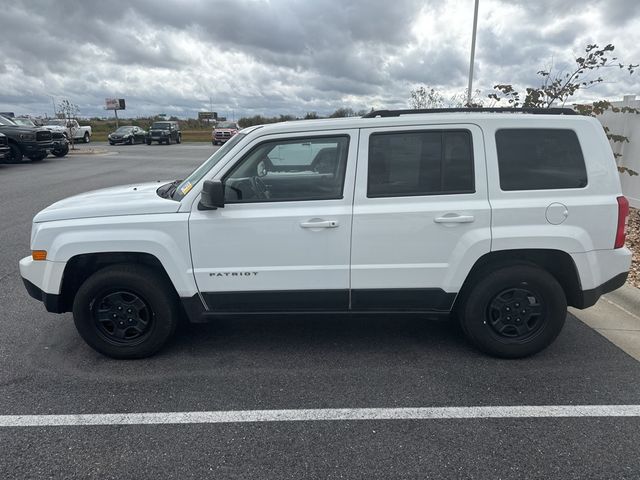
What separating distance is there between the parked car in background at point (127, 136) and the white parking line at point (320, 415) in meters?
36.7

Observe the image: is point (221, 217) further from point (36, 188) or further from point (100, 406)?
point (36, 188)

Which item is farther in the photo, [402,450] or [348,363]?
[348,363]

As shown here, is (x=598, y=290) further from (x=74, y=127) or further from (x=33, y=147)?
(x=74, y=127)

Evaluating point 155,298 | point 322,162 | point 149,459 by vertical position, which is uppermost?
point 322,162

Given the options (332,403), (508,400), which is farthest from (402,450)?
(508,400)

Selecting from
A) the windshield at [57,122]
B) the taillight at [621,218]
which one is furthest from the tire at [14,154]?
the taillight at [621,218]

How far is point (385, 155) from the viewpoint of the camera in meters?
3.32

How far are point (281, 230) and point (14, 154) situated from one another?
19509 mm

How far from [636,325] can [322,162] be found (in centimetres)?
326

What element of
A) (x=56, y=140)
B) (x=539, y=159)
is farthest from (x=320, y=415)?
(x=56, y=140)

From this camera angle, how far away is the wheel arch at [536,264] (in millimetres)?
3373

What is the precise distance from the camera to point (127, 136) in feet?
119

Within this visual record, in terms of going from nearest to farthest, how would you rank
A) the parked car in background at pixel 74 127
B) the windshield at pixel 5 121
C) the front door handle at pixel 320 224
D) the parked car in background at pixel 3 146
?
the front door handle at pixel 320 224, the parked car in background at pixel 3 146, the windshield at pixel 5 121, the parked car in background at pixel 74 127

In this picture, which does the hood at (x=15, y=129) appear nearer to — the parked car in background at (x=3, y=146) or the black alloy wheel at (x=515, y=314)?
the parked car in background at (x=3, y=146)
